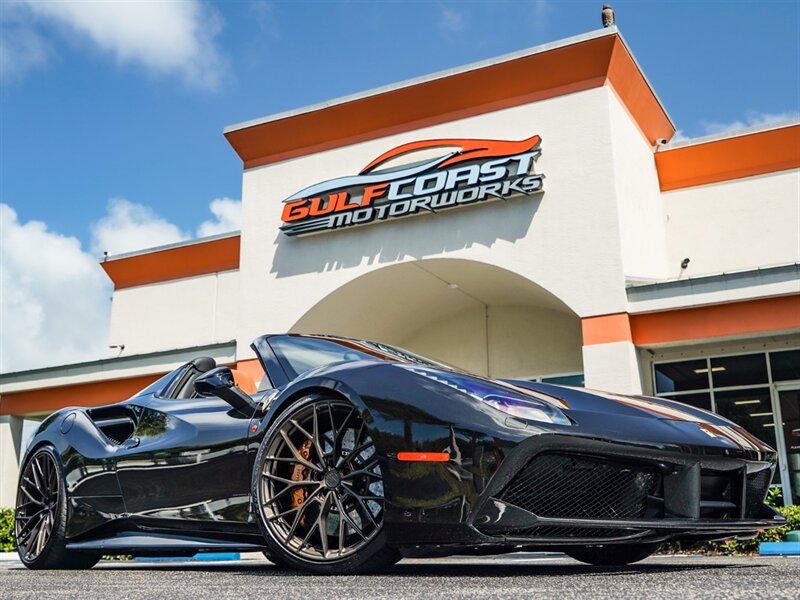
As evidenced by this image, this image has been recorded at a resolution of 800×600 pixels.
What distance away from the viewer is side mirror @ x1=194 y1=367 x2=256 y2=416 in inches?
145

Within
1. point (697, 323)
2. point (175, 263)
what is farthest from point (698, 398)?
point (175, 263)

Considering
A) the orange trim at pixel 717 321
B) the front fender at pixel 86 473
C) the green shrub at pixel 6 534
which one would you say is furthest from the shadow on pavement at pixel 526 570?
the green shrub at pixel 6 534

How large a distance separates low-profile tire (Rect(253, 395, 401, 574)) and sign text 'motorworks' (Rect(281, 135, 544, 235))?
1031 cm

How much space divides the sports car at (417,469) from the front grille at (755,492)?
13 mm

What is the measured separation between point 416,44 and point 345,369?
7391mm

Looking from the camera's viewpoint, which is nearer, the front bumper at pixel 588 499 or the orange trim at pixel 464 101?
the front bumper at pixel 588 499

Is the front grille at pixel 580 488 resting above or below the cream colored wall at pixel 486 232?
below

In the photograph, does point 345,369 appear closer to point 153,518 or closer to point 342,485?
point 342,485

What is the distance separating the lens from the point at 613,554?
4195 mm

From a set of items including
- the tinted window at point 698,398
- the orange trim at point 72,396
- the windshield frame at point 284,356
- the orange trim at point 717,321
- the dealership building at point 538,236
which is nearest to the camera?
the windshield frame at point 284,356

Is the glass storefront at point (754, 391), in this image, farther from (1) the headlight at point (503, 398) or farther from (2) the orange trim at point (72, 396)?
(1) the headlight at point (503, 398)

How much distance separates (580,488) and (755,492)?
0.98 metres

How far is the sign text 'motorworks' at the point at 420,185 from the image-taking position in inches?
532

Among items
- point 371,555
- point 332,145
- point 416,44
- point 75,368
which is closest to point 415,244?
point 332,145
